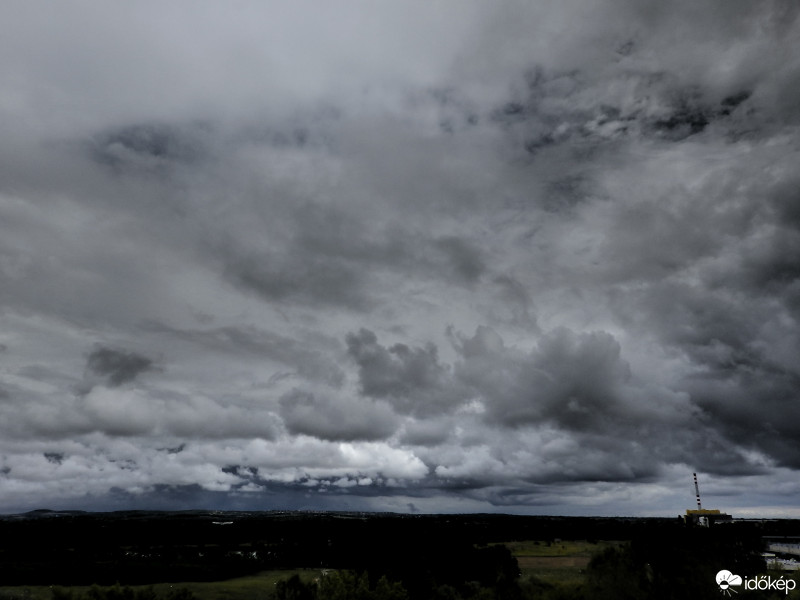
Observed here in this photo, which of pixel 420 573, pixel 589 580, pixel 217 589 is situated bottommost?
pixel 217 589

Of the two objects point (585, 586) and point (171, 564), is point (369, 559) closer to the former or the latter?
point (585, 586)

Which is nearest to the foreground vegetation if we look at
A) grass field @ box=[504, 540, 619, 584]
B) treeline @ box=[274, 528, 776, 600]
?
treeline @ box=[274, 528, 776, 600]

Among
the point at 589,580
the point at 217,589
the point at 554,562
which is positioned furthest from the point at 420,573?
the point at 554,562

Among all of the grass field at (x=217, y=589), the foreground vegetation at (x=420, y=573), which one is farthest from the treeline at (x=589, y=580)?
the grass field at (x=217, y=589)

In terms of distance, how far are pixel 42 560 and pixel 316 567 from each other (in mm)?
89196

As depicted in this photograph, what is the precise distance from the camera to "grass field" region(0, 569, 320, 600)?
119125 mm

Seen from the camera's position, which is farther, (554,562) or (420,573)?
(554,562)

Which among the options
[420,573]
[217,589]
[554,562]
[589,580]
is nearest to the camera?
[589,580]

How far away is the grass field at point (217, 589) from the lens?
119 meters

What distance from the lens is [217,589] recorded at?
134 meters

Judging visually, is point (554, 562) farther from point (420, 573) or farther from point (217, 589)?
point (217, 589)

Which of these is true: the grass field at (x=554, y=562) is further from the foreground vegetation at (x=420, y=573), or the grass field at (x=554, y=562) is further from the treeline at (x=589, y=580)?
the treeline at (x=589, y=580)

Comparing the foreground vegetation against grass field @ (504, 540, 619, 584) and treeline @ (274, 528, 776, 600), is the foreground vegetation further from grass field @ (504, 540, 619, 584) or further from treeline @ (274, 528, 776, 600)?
grass field @ (504, 540, 619, 584)

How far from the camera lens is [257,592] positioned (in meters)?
125
